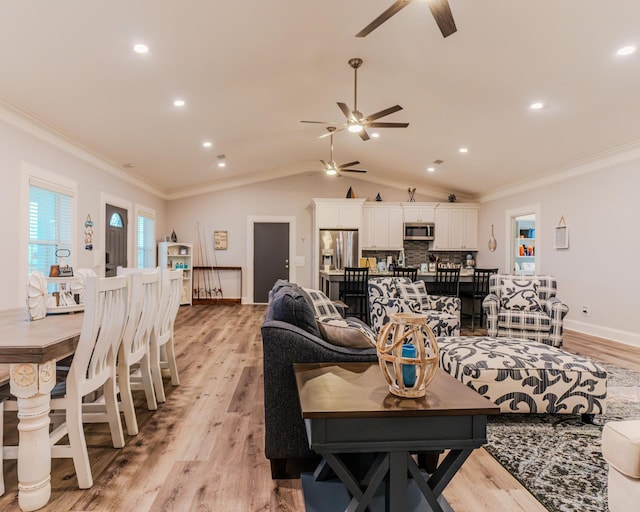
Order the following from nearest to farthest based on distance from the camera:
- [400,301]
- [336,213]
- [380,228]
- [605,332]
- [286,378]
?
[286,378] < [400,301] < [605,332] < [336,213] < [380,228]

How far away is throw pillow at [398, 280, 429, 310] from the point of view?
15.2 ft

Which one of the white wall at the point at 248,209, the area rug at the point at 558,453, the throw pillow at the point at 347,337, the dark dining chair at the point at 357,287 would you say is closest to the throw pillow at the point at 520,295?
the area rug at the point at 558,453

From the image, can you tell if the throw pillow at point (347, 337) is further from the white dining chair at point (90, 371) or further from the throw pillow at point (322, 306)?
the throw pillow at point (322, 306)

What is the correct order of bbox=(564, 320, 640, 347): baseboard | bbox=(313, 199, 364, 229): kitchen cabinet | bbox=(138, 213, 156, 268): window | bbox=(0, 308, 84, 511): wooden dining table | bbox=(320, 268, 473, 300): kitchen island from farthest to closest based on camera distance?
bbox=(313, 199, 364, 229): kitchen cabinet < bbox=(138, 213, 156, 268): window < bbox=(320, 268, 473, 300): kitchen island < bbox=(564, 320, 640, 347): baseboard < bbox=(0, 308, 84, 511): wooden dining table

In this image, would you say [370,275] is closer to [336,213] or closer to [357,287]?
[357,287]

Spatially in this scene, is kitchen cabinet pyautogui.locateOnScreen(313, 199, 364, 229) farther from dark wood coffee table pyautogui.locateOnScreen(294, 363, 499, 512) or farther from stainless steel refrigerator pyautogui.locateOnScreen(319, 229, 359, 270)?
dark wood coffee table pyautogui.locateOnScreen(294, 363, 499, 512)

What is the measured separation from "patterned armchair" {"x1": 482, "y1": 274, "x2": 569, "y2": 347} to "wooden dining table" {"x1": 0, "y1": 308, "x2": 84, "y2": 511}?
13.3 feet

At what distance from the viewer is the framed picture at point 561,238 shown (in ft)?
19.4

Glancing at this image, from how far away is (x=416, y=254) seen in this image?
28.6ft

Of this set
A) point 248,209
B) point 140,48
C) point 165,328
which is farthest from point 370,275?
point 140,48

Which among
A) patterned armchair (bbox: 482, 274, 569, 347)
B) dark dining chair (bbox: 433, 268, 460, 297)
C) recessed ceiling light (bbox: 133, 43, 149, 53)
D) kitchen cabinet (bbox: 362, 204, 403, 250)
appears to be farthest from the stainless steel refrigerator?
recessed ceiling light (bbox: 133, 43, 149, 53)

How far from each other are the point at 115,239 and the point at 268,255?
3.34 m

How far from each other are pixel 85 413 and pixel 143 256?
580 cm

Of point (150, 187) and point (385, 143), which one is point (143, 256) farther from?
point (385, 143)
